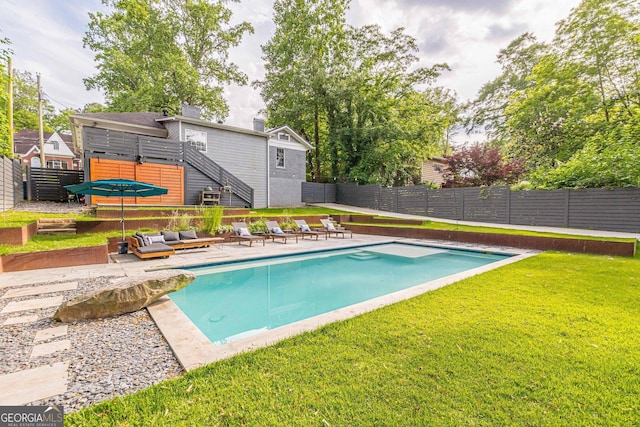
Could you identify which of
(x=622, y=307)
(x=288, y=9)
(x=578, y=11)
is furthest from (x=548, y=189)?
(x=288, y=9)

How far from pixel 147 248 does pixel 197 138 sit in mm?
10022

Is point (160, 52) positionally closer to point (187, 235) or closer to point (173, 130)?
point (173, 130)

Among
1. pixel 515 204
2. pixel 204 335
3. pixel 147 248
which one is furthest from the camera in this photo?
pixel 515 204

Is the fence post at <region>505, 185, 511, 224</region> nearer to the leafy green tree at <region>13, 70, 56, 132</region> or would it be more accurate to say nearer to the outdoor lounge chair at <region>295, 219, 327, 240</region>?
the outdoor lounge chair at <region>295, 219, 327, 240</region>

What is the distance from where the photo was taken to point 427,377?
2.38m

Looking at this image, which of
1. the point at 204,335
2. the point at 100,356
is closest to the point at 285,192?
the point at 204,335

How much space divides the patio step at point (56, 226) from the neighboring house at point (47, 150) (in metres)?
28.7

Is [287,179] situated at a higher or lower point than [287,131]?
lower

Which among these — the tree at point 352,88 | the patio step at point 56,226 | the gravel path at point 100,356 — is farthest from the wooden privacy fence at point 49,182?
the tree at point 352,88

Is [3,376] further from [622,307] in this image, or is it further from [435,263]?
[435,263]

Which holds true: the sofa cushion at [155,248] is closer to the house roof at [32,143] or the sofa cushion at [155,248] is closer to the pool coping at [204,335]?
the pool coping at [204,335]

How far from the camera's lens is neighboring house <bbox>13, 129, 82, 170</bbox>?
31.0 m

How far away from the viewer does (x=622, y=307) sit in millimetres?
3971

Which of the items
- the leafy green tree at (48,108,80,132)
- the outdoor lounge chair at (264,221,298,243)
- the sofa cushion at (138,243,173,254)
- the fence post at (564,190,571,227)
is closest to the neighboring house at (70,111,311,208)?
the outdoor lounge chair at (264,221,298,243)
